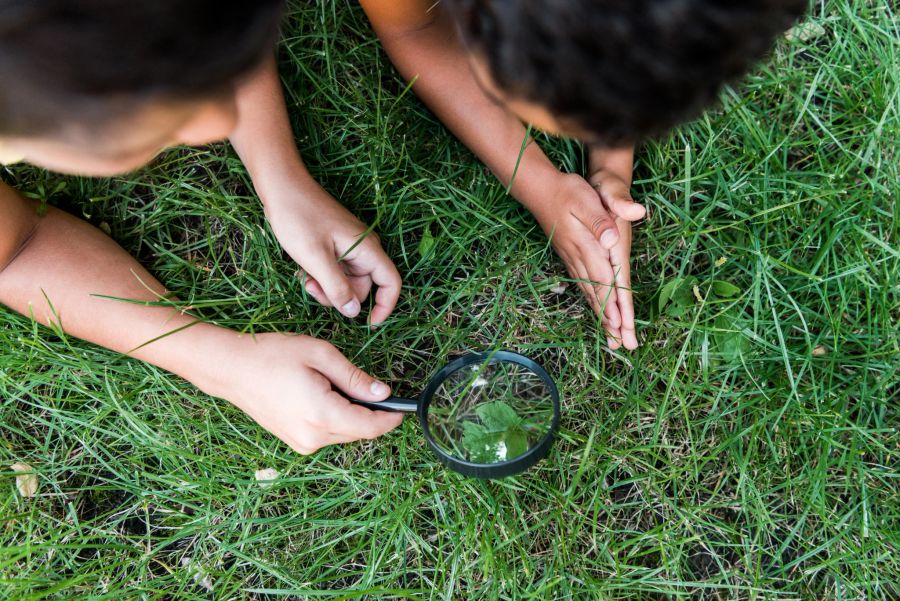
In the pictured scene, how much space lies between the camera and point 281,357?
1906 millimetres

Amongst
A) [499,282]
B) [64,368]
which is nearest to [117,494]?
[64,368]

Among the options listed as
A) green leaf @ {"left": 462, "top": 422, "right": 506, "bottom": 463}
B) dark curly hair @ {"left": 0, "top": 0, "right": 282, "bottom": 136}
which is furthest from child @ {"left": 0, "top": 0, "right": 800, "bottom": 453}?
green leaf @ {"left": 462, "top": 422, "right": 506, "bottom": 463}

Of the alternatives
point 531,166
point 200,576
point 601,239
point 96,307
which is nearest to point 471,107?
point 531,166

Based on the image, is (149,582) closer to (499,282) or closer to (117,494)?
(117,494)

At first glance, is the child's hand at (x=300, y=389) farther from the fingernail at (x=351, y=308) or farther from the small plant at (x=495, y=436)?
the small plant at (x=495, y=436)

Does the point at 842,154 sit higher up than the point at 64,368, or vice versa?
the point at 64,368

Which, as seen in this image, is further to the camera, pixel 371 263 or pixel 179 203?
pixel 179 203

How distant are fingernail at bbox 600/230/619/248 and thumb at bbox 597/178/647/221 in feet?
0.24

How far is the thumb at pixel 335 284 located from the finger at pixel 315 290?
0.05 feet

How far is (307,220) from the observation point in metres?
1.95

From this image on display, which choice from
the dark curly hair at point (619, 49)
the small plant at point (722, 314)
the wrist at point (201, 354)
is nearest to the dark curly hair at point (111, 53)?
the dark curly hair at point (619, 49)

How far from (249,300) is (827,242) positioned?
5.50ft

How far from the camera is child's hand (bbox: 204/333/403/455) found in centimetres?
185

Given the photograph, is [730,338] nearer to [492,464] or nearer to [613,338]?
[613,338]
